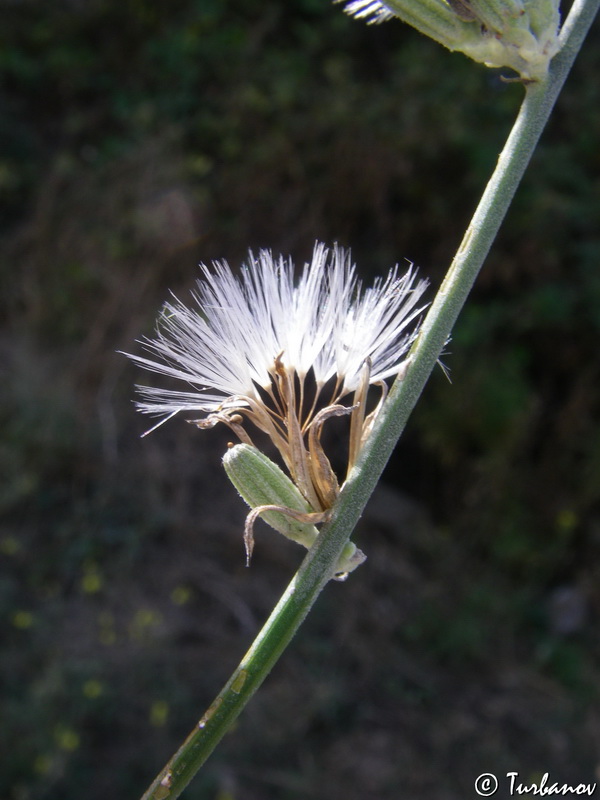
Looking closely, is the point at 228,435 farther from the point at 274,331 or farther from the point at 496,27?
the point at 496,27

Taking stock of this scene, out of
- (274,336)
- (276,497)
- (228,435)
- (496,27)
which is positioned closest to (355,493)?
(276,497)

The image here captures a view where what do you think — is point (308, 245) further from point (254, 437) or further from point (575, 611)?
point (575, 611)

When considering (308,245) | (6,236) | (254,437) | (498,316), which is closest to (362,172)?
(308,245)

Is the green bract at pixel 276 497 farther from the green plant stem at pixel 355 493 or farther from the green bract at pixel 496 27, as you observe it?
the green bract at pixel 496 27

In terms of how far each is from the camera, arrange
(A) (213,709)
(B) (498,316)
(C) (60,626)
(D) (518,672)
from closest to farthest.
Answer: (A) (213,709) → (C) (60,626) → (D) (518,672) → (B) (498,316)

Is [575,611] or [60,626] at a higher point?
[60,626]

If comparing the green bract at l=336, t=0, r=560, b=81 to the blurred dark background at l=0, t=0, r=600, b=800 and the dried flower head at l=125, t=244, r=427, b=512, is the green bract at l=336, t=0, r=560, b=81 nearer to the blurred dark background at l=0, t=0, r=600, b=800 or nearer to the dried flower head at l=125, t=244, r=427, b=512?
the dried flower head at l=125, t=244, r=427, b=512

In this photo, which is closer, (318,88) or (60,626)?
(60,626)

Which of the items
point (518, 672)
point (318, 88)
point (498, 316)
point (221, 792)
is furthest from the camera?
point (318, 88)
